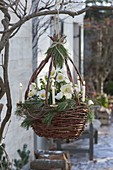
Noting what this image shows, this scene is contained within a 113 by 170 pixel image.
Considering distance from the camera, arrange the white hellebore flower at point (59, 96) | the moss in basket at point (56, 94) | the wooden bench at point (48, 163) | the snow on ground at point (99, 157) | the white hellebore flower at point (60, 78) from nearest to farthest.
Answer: the moss in basket at point (56, 94)
the white hellebore flower at point (59, 96)
the white hellebore flower at point (60, 78)
the wooden bench at point (48, 163)
the snow on ground at point (99, 157)

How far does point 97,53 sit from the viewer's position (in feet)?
42.4

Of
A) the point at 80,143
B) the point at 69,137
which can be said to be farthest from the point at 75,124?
the point at 80,143

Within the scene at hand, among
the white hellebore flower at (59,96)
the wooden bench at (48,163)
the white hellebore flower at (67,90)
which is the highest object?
the white hellebore flower at (67,90)

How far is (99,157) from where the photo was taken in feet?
24.5

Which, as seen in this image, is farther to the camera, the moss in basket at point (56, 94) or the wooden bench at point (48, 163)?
the wooden bench at point (48, 163)

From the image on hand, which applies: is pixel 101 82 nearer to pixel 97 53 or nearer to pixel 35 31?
pixel 97 53

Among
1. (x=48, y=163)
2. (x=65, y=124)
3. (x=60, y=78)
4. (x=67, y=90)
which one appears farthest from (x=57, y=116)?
(x=48, y=163)

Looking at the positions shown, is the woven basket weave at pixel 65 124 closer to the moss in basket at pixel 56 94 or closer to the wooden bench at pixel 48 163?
the moss in basket at pixel 56 94

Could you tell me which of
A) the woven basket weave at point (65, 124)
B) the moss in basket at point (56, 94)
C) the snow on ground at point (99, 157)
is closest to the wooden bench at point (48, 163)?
the snow on ground at point (99, 157)

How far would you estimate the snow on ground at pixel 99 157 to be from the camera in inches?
271

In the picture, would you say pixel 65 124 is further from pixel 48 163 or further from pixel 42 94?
pixel 48 163

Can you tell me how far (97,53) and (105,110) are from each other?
2865mm

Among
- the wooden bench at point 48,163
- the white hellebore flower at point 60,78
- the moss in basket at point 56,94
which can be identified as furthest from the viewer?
the wooden bench at point 48,163

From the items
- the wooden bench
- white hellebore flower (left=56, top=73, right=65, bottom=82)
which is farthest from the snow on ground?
white hellebore flower (left=56, top=73, right=65, bottom=82)
